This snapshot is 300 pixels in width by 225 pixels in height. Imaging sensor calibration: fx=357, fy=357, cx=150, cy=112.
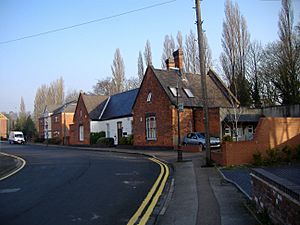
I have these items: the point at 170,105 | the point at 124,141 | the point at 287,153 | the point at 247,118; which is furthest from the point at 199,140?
the point at 124,141

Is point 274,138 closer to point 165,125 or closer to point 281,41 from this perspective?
point 165,125

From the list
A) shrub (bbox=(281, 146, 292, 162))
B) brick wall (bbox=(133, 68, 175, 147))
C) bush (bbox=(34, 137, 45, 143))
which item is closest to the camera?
shrub (bbox=(281, 146, 292, 162))

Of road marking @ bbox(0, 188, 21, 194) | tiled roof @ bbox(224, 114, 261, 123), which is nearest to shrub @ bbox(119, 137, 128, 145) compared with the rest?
tiled roof @ bbox(224, 114, 261, 123)

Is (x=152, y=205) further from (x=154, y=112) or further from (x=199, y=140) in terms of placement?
(x=154, y=112)

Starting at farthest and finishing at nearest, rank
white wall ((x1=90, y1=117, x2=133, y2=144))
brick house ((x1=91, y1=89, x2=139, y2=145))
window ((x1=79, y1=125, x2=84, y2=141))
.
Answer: window ((x1=79, y1=125, x2=84, y2=141))
brick house ((x1=91, y1=89, x2=139, y2=145))
white wall ((x1=90, y1=117, x2=133, y2=144))

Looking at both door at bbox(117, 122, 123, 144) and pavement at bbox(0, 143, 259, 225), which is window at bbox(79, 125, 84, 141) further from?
pavement at bbox(0, 143, 259, 225)

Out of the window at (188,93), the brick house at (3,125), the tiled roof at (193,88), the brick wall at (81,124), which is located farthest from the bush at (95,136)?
the brick house at (3,125)

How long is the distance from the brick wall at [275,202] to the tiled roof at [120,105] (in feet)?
115

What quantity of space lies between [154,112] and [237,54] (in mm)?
15040

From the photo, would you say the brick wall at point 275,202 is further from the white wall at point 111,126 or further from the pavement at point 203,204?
the white wall at point 111,126

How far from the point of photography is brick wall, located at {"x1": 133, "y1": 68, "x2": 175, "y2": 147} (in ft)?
111

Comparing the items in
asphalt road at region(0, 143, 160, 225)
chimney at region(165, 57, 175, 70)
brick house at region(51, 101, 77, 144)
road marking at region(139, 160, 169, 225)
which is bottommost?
road marking at region(139, 160, 169, 225)

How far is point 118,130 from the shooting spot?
4569cm

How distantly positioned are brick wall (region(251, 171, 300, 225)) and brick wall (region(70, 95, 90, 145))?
44723 mm
